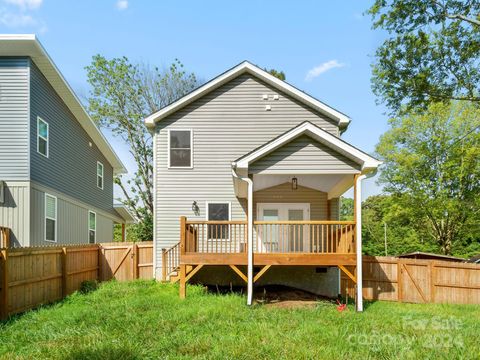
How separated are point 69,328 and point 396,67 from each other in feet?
39.2

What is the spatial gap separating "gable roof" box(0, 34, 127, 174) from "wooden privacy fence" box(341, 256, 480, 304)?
37.2 ft

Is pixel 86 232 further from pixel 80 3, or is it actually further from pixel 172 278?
pixel 80 3

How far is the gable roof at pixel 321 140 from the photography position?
9727 mm

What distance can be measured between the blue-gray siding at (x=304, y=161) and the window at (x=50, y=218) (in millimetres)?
7132

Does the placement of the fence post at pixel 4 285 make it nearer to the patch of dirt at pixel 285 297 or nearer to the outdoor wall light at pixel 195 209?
the patch of dirt at pixel 285 297

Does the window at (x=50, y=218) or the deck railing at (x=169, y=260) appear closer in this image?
the window at (x=50, y=218)

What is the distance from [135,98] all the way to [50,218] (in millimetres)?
14837

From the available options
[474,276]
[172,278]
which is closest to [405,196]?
[474,276]

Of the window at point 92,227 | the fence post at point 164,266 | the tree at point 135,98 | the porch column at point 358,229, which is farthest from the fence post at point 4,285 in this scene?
the tree at point 135,98

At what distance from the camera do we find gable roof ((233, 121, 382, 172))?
973 centimetres

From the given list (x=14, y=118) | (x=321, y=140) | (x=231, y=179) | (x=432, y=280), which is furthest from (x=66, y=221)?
(x=432, y=280)

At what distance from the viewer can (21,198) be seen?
11422 millimetres

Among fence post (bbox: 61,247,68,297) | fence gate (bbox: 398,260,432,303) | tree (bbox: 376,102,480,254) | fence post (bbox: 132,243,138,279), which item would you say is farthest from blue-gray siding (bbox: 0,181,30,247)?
tree (bbox: 376,102,480,254)

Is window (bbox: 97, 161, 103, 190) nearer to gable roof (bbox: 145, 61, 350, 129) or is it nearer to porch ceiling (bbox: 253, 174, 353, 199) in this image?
gable roof (bbox: 145, 61, 350, 129)
